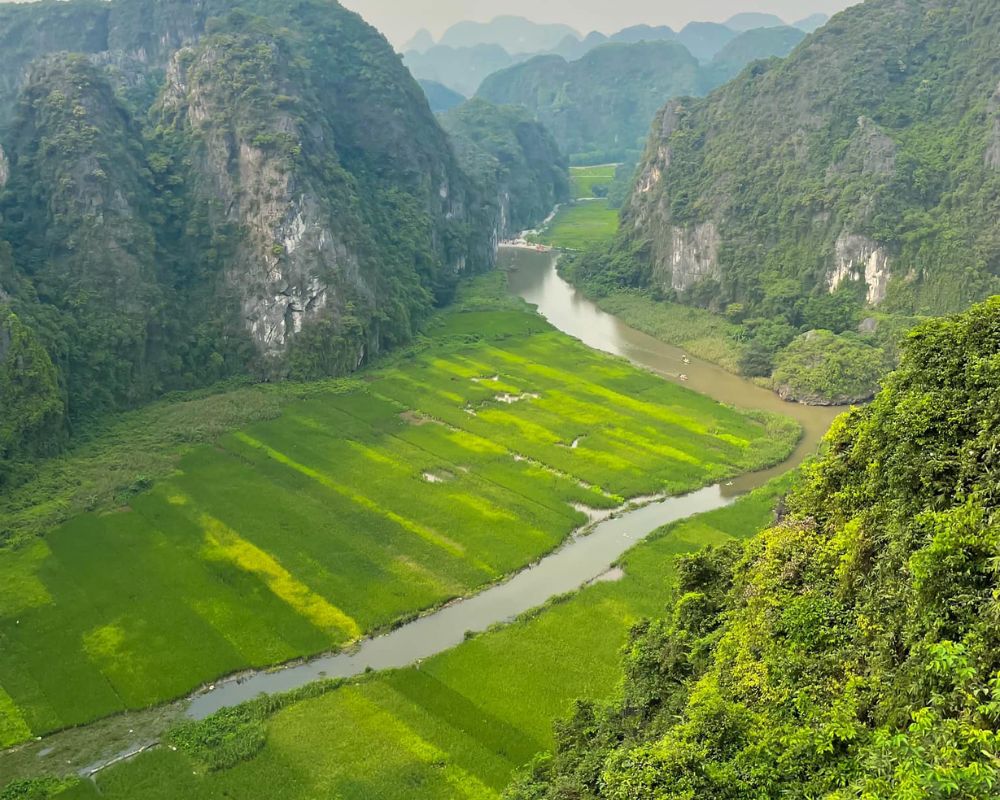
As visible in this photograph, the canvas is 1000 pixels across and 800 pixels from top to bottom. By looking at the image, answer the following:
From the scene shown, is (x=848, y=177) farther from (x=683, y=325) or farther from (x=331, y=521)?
(x=331, y=521)

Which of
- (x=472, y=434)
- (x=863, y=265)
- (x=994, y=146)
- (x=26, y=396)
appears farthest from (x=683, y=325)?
(x=26, y=396)

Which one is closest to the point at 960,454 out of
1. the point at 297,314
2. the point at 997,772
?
the point at 997,772

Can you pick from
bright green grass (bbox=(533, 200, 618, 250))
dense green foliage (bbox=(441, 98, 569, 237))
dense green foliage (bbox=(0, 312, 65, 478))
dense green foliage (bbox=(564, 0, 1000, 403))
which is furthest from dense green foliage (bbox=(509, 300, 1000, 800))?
bright green grass (bbox=(533, 200, 618, 250))

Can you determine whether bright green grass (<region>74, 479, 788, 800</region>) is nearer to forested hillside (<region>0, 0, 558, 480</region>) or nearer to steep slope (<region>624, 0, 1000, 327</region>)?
forested hillside (<region>0, 0, 558, 480</region>)

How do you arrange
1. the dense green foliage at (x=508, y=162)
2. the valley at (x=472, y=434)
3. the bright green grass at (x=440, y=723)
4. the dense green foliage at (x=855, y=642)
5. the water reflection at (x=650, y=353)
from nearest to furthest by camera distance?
1. the dense green foliage at (x=855, y=642)
2. the valley at (x=472, y=434)
3. the bright green grass at (x=440, y=723)
4. the water reflection at (x=650, y=353)
5. the dense green foliage at (x=508, y=162)

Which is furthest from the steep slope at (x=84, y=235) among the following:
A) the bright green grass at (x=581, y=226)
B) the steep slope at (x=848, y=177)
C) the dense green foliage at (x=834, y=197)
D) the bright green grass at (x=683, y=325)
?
the bright green grass at (x=581, y=226)

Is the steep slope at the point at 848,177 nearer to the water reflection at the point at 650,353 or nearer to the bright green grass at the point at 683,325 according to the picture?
the bright green grass at the point at 683,325
